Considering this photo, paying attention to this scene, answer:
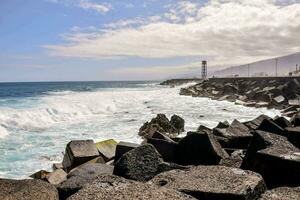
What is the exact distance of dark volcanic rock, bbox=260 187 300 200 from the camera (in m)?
4.07

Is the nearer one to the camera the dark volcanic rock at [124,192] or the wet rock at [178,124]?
the dark volcanic rock at [124,192]

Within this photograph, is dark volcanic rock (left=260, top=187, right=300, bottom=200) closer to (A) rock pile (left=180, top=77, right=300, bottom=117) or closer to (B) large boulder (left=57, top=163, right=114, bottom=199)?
(B) large boulder (left=57, top=163, right=114, bottom=199)

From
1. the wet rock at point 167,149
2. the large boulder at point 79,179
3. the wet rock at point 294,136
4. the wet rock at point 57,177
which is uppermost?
the wet rock at point 294,136

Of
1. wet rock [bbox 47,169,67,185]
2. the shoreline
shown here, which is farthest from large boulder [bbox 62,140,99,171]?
the shoreline

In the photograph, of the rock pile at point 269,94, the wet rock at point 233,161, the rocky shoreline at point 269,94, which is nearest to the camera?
the wet rock at point 233,161

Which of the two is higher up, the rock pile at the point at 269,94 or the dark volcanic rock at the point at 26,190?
the dark volcanic rock at the point at 26,190

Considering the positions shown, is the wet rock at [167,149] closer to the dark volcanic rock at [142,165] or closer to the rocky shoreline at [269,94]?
the dark volcanic rock at [142,165]

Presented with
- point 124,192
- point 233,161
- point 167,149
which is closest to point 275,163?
point 233,161

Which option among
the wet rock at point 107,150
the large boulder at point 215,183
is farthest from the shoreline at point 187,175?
the wet rock at point 107,150

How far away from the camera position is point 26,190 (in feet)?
14.5

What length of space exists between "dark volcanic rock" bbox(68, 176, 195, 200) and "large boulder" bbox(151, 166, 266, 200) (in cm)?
29

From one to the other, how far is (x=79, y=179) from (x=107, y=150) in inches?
152

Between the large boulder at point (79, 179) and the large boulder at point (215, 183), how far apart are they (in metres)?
1.25

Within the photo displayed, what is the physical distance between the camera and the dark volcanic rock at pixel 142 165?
5081 millimetres
